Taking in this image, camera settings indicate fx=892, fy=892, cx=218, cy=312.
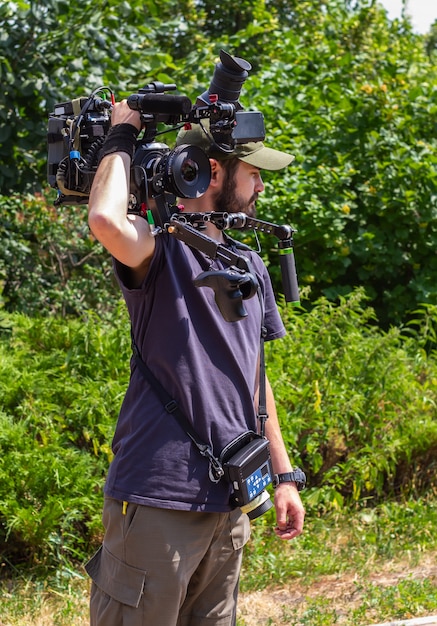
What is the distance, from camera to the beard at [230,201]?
2615mm

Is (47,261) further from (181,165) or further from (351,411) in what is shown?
(181,165)

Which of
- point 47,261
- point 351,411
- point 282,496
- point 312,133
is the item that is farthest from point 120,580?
point 312,133

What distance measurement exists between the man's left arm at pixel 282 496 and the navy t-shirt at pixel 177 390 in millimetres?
335

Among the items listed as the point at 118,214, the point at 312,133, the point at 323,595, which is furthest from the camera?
the point at 312,133

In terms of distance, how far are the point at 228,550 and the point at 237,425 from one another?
355mm

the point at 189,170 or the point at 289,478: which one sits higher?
the point at 189,170

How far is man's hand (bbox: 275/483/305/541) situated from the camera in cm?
275

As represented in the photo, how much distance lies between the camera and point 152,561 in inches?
90.9

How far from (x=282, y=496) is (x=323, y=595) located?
59.7 inches

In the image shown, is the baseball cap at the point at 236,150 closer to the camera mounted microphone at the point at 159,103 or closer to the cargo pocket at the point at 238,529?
the camera mounted microphone at the point at 159,103

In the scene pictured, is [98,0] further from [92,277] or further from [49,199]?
[92,277]

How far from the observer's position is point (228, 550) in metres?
2.47

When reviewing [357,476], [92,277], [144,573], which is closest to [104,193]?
[144,573]

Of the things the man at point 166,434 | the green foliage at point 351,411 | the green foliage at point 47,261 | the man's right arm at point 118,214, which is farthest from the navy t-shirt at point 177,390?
the green foliage at point 47,261
